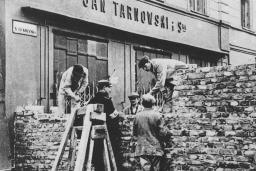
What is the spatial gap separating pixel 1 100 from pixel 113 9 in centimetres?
521

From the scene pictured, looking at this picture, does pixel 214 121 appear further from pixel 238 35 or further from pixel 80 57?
pixel 238 35

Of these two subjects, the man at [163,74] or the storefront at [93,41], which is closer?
the man at [163,74]

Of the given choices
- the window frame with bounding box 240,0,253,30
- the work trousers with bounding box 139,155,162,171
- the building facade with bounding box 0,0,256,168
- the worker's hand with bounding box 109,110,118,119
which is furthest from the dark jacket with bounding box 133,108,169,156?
the window frame with bounding box 240,0,253,30

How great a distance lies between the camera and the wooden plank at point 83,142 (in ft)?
24.2

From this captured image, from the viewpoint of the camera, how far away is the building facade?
460 inches

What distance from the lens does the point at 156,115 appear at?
25.9 ft

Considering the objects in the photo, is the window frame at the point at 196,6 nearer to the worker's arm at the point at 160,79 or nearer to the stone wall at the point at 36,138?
the worker's arm at the point at 160,79

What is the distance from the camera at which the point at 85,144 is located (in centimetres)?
752

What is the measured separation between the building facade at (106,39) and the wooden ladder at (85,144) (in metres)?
3.52

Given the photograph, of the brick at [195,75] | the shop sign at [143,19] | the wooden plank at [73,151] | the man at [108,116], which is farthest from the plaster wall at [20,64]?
the brick at [195,75]

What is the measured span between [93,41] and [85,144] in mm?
7107

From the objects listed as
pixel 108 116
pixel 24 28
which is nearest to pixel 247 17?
pixel 24 28

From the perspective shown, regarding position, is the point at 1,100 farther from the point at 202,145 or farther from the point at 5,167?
the point at 202,145

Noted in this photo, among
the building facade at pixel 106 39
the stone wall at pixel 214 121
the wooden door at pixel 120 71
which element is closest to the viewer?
the stone wall at pixel 214 121
